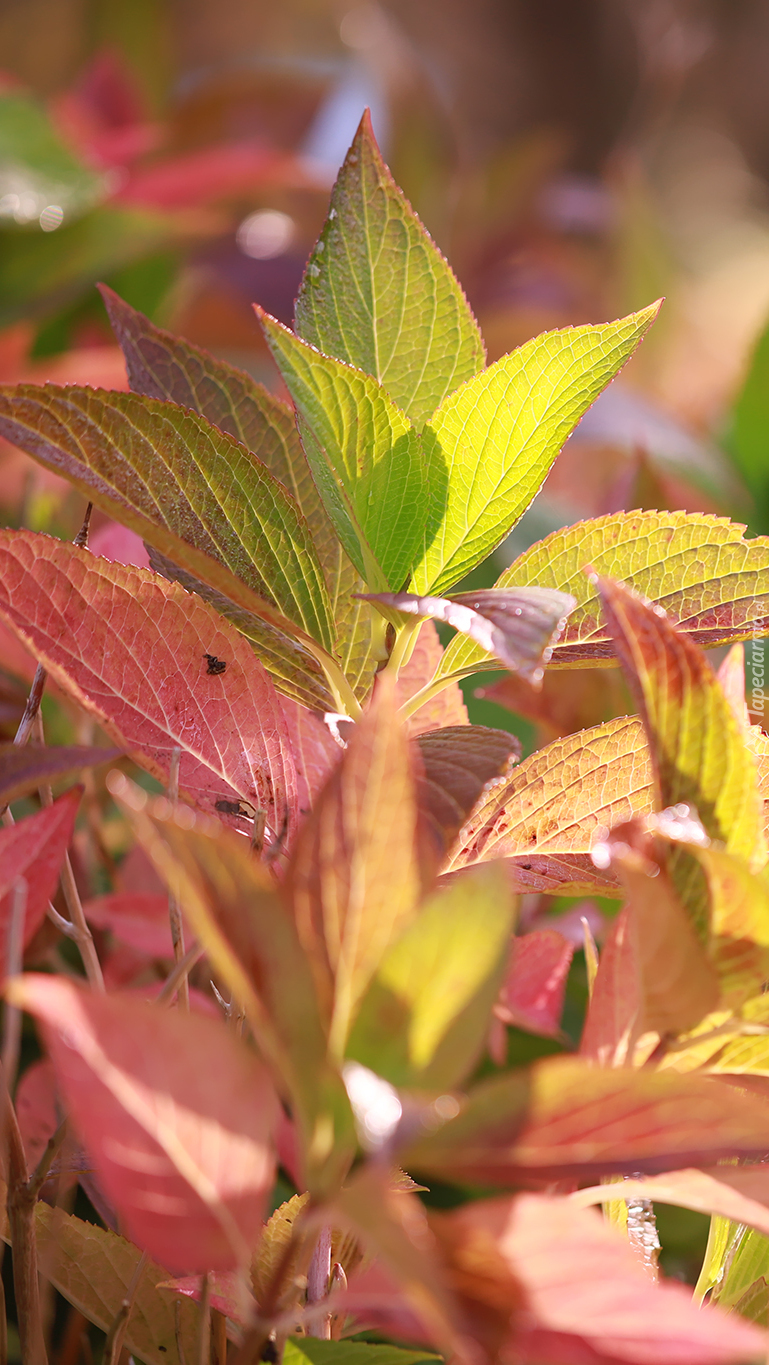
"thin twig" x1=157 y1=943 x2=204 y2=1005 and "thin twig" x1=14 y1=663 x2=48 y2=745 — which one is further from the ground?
Result: "thin twig" x1=14 y1=663 x2=48 y2=745

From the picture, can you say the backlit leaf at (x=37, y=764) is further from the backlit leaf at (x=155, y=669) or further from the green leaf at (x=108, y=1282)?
the green leaf at (x=108, y=1282)

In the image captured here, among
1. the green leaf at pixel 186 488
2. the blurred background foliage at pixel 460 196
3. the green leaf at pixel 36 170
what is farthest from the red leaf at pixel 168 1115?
the green leaf at pixel 36 170

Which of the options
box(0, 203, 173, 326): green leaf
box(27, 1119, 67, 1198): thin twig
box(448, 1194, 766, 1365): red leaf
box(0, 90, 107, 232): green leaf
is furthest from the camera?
box(0, 203, 173, 326): green leaf

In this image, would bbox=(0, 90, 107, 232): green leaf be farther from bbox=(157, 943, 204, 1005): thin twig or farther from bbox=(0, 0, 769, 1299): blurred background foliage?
bbox=(157, 943, 204, 1005): thin twig

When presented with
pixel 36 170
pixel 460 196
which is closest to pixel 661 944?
pixel 36 170

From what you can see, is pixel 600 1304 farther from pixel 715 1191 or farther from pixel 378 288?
pixel 378 288

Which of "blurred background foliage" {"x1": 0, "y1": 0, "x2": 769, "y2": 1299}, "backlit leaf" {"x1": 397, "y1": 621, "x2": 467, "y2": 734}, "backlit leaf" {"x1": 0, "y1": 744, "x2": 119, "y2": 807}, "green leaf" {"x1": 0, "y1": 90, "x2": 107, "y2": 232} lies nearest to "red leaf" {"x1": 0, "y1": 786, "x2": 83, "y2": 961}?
"backlit leaf" {"x1": 0, "y1": 744, "x2": 119, "y2": 807}
